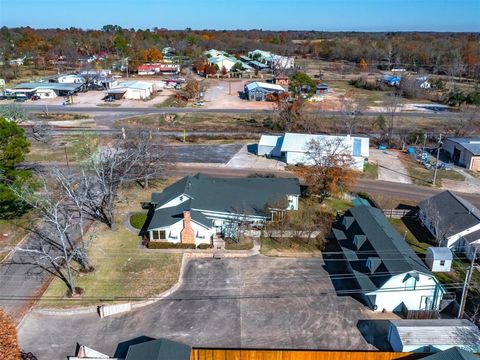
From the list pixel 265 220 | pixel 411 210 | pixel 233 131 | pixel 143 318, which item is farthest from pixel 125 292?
pixel 233 131

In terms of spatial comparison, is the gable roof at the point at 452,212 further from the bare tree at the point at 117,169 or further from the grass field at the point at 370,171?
the bare tree at the point at 117,169

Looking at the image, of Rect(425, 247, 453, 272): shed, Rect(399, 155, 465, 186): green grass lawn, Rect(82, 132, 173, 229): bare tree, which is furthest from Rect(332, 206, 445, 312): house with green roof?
Rect(82, 132, 173, 229): bare tree

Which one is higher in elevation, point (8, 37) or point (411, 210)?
point (8, 37)

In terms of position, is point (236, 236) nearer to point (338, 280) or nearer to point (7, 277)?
point (338, 280)

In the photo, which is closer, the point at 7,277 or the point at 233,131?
the point at 7,277

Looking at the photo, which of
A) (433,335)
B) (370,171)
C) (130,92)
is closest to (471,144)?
(370,171)

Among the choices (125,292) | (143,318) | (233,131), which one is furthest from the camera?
(233,131)

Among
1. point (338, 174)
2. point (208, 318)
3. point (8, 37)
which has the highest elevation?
point (8, 37)
